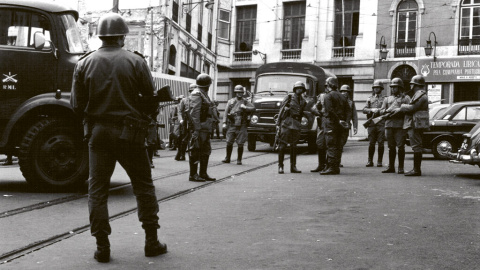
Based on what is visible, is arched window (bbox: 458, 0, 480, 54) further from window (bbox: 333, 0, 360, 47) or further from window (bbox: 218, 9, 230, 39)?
window (bbox: 218, 9, 230, 39)

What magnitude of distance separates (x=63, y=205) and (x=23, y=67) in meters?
2.25

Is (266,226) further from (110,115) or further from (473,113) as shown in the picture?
(473,113)

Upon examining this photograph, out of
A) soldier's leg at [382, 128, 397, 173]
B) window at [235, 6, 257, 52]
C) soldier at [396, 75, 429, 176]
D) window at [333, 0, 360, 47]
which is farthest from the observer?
window at [235, 6, 257, 52]

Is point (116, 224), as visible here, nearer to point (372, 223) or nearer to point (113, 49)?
point (113, 49)

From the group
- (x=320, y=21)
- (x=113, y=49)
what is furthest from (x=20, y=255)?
(x=320, y=21)

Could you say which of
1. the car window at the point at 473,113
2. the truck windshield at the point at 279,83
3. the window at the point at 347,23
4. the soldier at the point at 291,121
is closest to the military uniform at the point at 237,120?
the soldier at the point at 291,121

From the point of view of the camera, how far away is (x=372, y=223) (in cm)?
648

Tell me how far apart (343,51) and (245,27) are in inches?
281

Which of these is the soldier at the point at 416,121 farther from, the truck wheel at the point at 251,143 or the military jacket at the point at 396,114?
the truck wheel at the point at 251,143

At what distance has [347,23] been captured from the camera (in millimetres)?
37281

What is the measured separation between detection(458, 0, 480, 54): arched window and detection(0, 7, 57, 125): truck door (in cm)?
2842

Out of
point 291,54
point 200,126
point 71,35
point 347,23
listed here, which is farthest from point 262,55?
point 71,35

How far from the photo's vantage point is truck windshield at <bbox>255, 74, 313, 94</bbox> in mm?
19750

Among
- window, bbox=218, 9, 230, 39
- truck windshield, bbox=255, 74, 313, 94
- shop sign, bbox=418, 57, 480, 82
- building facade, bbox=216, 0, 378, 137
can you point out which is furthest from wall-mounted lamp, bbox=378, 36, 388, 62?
truck windshield, bbox=255, 74, 313, 94
